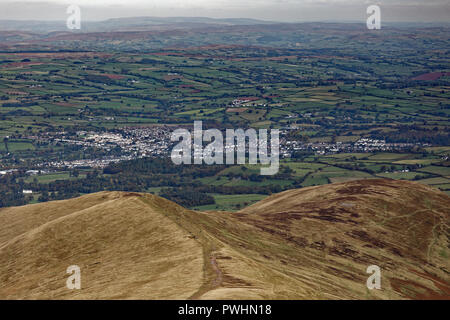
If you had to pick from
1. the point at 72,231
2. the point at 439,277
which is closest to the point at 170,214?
the point at 72,231

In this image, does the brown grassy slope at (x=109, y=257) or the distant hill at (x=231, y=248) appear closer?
the brown grassy slope at (x=109, y=257)

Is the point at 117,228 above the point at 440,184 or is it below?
above

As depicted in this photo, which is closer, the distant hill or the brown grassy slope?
the brown grassy slope

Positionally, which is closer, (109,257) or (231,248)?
(109,257)

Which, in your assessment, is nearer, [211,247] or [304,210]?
[211,247]

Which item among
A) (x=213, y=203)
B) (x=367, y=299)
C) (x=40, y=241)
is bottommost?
(x=213, y=203)
